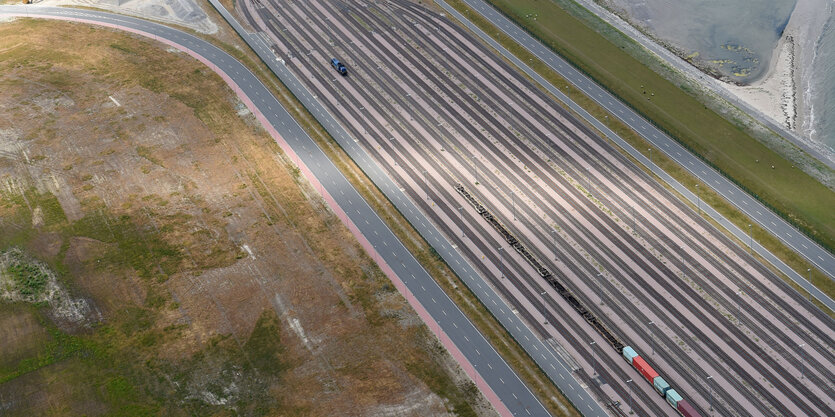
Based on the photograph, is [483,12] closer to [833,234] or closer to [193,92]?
[193,92]

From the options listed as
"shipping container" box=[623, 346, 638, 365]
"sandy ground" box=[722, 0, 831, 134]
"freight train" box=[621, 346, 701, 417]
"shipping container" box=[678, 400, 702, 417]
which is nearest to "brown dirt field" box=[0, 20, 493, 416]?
"shipping container" box=[623, 346, 638, 365]

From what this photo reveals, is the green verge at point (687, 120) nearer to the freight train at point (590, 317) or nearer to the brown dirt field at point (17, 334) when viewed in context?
the freight train at point (590, 317)

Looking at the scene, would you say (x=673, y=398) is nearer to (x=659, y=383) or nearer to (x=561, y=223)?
(x=659, y=383)

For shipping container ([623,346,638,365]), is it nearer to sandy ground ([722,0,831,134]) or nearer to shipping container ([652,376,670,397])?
shipping container ([652,376,670,397])

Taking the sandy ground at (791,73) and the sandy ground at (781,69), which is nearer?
the sandy ground at (781,69)

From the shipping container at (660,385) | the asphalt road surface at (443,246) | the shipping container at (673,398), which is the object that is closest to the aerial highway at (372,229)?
the asphalt road surface at (443,246)

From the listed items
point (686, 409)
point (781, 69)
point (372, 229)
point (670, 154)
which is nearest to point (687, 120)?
point (670, 154)

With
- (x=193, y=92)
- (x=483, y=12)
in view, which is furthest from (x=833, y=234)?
(x=193, y=92)
